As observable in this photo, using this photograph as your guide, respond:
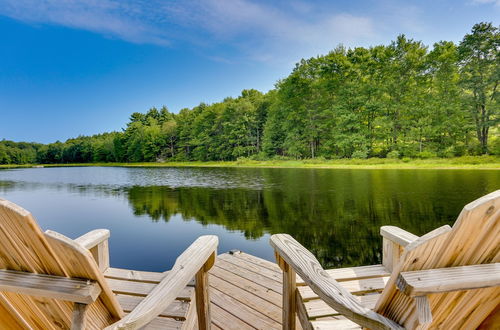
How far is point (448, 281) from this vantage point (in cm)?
62

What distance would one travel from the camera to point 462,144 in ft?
74.8

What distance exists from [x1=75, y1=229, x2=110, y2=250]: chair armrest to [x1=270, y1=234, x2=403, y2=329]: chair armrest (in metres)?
1.27

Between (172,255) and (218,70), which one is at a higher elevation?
(218,70)

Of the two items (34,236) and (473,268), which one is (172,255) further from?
(473,268)

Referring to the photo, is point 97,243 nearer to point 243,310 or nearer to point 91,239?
point 91,239

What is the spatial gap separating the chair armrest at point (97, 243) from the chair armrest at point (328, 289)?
128 centimetres

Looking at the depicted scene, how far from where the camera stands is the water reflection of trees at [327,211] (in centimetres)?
517

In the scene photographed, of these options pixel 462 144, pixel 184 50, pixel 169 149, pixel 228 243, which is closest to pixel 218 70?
pixel 184 50

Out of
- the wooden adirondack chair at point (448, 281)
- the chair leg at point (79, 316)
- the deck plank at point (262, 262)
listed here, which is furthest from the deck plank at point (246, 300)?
the chair leg at point (79, 316)

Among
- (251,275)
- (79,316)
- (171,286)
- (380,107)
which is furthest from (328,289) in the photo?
(380,107)

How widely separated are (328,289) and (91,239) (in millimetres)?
1602

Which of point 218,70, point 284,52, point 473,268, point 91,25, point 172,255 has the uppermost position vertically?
point 91,25

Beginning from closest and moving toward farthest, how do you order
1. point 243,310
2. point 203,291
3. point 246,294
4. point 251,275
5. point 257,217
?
point 203,291, point 243,310, point 246,294, point 251,275, point 257,217

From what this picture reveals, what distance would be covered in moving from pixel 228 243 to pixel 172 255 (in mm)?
1261
